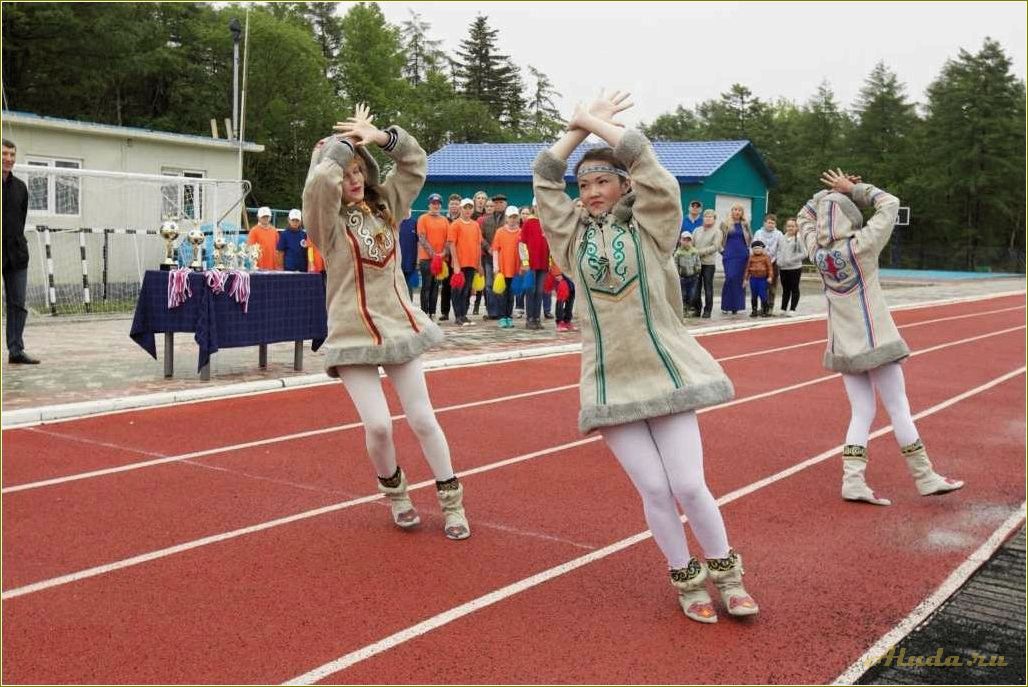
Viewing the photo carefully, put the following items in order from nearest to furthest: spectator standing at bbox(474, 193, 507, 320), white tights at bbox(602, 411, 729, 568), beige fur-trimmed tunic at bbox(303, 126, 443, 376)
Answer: white tights at bbox(602, 411, 729, 568)
beige fur-trimmed tunic at bbox(303, 126, 443, 376)
spectator standing at bbox(474, 193, 507, 320)

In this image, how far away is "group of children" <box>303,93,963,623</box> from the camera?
4438mm

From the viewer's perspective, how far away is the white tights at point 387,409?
5672 mm

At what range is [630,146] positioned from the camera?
435 centimetres

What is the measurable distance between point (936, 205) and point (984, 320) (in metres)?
39.5

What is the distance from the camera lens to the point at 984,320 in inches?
949

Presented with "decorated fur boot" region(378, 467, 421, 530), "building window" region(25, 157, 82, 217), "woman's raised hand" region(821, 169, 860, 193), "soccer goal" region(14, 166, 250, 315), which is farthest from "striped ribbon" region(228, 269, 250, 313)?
"building window" region(25, 157, 82, 217)

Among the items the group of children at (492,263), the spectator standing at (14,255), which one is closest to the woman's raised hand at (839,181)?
the spectator standing at (14,255)

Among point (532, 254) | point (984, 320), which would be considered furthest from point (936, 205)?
point (532, 254)

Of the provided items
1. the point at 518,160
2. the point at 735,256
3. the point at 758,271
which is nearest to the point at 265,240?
the point at 735,256

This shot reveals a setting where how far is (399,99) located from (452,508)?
50930 mm

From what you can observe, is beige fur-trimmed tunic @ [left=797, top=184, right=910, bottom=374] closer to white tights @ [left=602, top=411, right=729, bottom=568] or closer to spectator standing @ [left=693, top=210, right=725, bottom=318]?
white tights @ [left=602, top=411, right=729, bottom=568]

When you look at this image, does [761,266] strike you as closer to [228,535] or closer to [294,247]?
[294,247]

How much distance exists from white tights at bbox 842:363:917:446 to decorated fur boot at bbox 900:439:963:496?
0.07 metres

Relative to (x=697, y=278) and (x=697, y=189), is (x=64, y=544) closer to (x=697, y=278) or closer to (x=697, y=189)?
(x=697, y=278)
